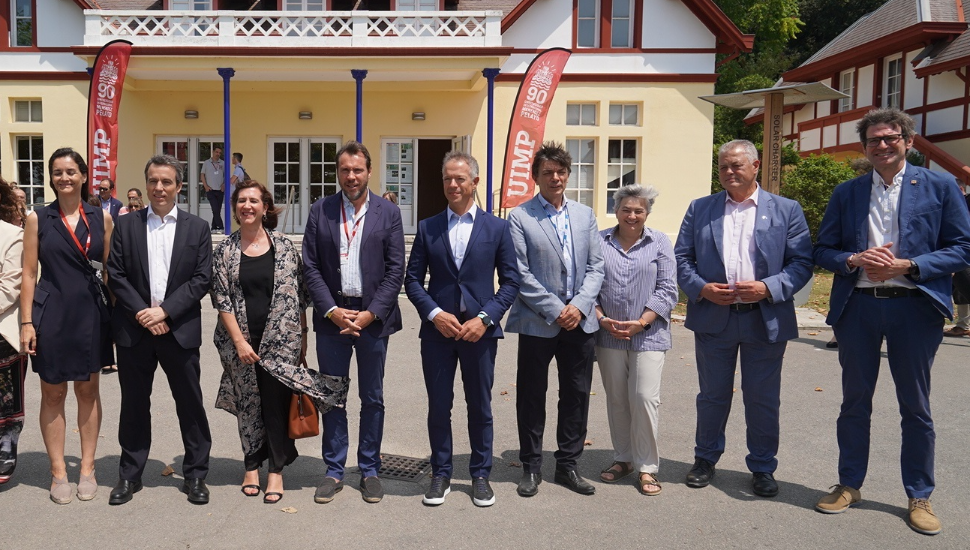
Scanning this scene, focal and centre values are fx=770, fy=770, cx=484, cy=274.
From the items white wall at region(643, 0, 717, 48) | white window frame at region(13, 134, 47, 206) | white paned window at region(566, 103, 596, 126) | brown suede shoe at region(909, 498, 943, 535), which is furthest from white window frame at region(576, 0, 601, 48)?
brown suede shoe at region(909, 498, 943, 535)

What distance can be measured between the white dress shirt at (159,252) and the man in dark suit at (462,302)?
139 centimetres

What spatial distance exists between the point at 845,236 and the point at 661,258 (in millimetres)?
1062

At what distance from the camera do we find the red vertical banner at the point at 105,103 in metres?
15.3

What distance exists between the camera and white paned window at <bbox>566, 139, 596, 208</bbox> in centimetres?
1856

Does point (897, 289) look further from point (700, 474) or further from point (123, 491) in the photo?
point (123, 491)

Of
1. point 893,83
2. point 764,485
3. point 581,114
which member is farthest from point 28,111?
point 893,83

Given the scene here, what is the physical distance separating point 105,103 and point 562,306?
13945 mm

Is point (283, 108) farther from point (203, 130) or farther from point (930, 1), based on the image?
point (930, 1)

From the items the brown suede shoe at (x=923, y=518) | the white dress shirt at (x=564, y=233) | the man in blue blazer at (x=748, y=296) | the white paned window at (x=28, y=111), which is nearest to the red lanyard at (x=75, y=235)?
the white dress shirt at (x=564, y=233)

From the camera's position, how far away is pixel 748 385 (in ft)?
15.6

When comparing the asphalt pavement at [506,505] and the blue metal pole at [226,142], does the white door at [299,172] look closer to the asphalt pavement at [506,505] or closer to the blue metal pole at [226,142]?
the blue metal pole at [226,142]

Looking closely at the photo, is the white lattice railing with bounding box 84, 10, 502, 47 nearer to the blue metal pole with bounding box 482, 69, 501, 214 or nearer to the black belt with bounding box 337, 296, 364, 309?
the blue metal pole with bounding box 482, 69, 501, 214

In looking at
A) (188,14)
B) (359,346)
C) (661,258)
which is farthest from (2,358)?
(188,14)

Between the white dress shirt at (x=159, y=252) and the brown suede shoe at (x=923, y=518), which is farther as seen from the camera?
the white dress shirt at (x=159, y=252)
